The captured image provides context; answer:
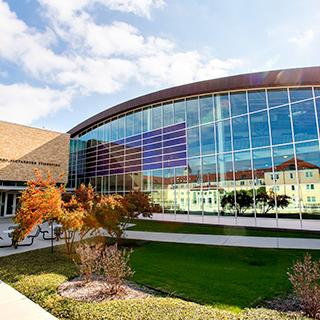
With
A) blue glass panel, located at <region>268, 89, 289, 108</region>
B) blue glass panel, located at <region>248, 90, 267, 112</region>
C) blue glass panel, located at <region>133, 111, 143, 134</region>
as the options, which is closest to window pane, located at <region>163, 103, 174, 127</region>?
blue glass panel, located at <region>133, 111, 143, 134</region>

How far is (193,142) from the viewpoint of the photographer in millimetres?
22250

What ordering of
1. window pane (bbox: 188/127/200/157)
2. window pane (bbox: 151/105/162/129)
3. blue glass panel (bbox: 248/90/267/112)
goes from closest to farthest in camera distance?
blue glass panel (bbox: 248/90/267/112), window pane (bbox: 188/127/200/157), window pane (bbox: 151/105/162/129)

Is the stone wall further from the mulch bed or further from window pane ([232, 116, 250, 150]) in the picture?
the mulch bed

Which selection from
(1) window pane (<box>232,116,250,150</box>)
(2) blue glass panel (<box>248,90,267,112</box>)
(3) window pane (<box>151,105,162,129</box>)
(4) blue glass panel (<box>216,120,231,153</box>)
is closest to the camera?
(2) blue glass panel (<box>248,90,267,112</box>)

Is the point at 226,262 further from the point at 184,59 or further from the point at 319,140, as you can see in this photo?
the point at 184,59

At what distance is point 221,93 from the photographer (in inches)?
840

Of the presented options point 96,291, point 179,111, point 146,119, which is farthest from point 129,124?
point 96,291

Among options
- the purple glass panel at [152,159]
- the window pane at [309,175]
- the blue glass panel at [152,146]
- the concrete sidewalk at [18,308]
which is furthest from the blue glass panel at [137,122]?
the concrete sidewalk at [18,308]

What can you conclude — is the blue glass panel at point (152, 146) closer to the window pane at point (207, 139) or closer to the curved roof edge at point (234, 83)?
the curved roof edge at point (234, 83)

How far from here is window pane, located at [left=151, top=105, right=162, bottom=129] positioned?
25.5 m

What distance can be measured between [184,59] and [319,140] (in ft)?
33.4

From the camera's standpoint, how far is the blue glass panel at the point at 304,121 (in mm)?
16172

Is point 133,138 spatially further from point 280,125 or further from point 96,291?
point 96,291

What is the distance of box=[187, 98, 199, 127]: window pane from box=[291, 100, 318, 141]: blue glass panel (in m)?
8.10
